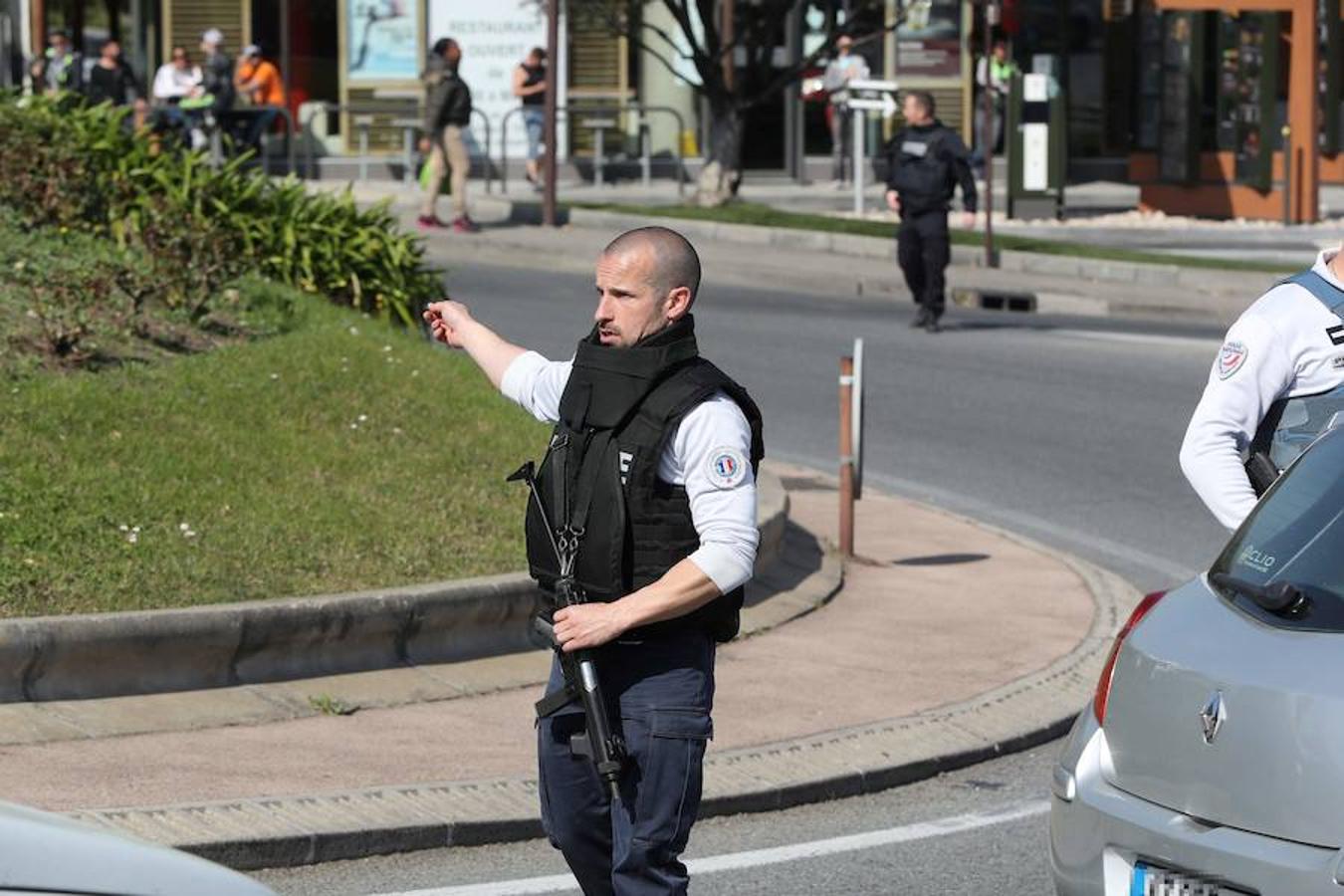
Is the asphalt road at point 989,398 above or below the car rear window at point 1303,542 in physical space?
below

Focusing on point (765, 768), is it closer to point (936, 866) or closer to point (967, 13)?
point (936, 866)

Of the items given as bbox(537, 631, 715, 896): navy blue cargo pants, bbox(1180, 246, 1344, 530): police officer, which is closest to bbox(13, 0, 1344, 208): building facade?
bbox(1180, 246, 1344, 530): police officer

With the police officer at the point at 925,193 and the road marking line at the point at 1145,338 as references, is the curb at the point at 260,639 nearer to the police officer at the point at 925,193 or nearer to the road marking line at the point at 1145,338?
the road marking line at the point at 1145,338

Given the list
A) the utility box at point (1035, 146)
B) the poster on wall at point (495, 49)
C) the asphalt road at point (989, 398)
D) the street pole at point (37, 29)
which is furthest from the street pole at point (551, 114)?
the street pole at point (37, 29)

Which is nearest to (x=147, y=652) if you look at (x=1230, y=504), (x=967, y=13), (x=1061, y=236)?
(x=1230, y=504)

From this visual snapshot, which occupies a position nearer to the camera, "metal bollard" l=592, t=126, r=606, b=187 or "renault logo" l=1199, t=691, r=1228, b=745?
"renault logo" l=1199, t=691, r=1228, b=745

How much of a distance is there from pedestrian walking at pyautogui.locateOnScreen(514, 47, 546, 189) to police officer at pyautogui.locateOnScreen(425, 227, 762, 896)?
1056 inches

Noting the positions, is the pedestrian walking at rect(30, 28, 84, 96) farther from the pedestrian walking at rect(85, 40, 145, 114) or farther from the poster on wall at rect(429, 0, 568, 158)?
the poster on wall at rect(429, 0, 568, 158)

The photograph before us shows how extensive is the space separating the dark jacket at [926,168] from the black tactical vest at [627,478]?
14.7 m

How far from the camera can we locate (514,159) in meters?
34.0

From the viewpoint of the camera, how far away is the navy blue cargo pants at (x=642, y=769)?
5102mm

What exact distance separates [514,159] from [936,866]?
27404mm

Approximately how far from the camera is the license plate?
4.69 metres

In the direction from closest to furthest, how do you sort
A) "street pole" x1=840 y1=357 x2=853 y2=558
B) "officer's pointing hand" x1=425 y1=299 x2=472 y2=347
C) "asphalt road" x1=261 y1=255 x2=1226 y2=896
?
"officer's pointing hand" x1=425 y1=299 x2=472 y2=347
"asphalt road" x1=261 y1=255 x2=1226 y2=896
"street pole" x1=840 y1=357 x2=853 y2=558
